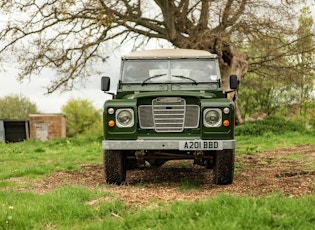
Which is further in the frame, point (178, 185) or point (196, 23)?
point (196, 23)

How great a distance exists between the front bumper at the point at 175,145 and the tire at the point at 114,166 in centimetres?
32

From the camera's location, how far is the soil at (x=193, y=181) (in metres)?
6.29

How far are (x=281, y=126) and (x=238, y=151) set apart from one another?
8401 mm

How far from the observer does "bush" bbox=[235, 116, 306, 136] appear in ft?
68.1

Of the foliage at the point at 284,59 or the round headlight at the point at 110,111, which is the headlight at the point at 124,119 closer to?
the round headlight at the point at 110,111

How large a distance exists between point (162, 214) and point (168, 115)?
269cm

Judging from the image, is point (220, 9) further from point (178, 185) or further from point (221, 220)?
point (221, 220)

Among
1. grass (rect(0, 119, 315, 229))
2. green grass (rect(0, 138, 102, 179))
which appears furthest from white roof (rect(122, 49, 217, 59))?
grass (rect(0, 119, 315, 229))

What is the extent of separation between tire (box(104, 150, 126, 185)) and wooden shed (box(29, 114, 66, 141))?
29707 mm

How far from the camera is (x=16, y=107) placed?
57969mm

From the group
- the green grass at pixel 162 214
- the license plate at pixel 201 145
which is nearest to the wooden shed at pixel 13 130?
the license plate at pixel 201 145

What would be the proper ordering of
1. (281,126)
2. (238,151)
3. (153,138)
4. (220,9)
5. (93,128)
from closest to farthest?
(153,138)
(238,151)
(220,9)
(281,126)
(93,128)

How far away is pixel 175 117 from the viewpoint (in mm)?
7340

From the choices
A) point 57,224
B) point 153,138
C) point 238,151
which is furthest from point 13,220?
point 238,151
